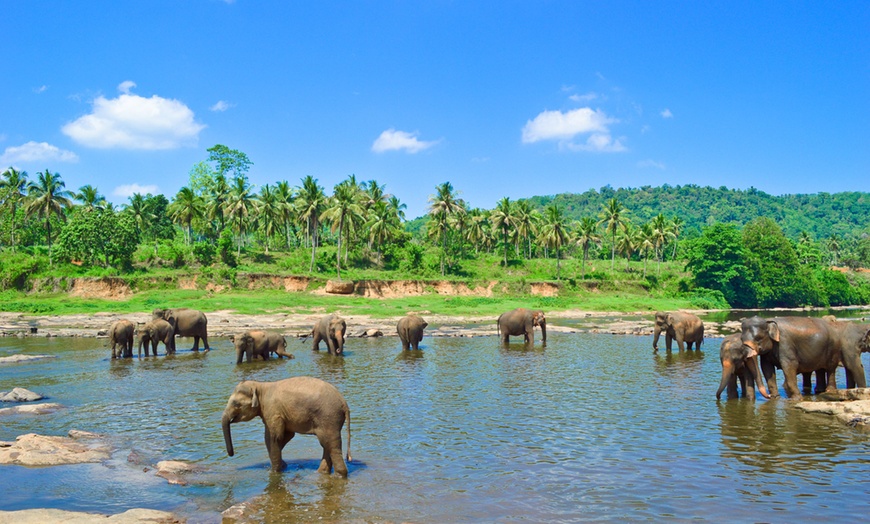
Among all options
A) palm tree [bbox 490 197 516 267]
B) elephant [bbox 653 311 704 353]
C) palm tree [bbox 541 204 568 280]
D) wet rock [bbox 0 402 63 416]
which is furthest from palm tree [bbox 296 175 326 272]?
wet rock [bbox 0 402 63 416]

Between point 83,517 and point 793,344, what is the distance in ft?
57.3

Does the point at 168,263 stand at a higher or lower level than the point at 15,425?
higher

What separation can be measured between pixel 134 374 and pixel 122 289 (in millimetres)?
46923

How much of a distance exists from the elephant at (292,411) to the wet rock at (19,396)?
37.5ft

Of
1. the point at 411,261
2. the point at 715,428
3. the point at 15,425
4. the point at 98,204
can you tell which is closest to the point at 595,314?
the point at 411,261

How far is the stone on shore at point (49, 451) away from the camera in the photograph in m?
12.8

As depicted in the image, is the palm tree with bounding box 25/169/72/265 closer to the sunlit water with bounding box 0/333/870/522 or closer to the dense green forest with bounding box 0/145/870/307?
the dense green forest with bounding box 0/145/870/307

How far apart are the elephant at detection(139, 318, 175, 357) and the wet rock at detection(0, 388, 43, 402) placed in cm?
1070

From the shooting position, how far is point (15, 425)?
16172 mm

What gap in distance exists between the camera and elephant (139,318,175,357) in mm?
30609

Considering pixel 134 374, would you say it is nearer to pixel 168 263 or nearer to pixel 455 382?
pixel 455 382

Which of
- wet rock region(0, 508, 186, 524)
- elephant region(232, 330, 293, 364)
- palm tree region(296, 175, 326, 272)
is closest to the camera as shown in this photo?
wet rock region(0, 508, 186, 524)

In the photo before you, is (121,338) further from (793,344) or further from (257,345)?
(793,344)

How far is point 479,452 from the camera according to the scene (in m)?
13.7
